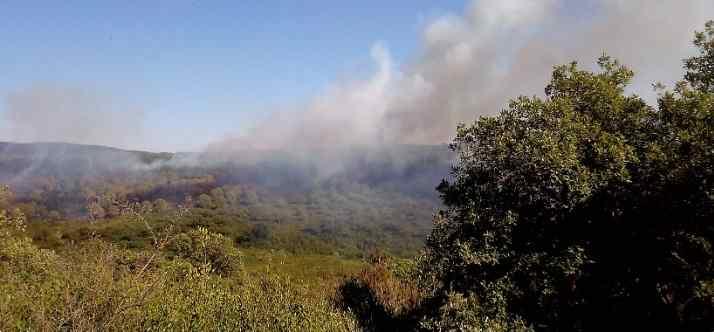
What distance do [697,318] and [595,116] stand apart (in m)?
8.72

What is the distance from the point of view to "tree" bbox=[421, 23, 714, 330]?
57.3 feet

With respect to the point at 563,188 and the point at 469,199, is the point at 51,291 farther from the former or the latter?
the point at 563,188

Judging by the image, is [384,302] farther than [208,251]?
No

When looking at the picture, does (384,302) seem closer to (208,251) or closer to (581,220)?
(581,220)

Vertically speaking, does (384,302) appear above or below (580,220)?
below

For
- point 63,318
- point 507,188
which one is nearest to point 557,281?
point 507,188

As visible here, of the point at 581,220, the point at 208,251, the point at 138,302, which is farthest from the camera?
the point at 208,251

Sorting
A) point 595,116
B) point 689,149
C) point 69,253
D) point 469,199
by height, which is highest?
point 595,116

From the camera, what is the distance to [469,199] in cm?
1998

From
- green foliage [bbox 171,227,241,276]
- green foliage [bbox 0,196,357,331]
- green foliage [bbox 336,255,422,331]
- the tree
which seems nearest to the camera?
green foliage [bbox 0,196,357,331]

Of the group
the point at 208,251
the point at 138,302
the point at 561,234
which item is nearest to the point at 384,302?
the point at 561,234

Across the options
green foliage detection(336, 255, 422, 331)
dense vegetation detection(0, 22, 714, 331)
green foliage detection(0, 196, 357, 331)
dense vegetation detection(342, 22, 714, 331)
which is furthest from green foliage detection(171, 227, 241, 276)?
dense vegetation detection(342, 22, 714, 331)

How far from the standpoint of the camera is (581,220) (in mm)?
18875

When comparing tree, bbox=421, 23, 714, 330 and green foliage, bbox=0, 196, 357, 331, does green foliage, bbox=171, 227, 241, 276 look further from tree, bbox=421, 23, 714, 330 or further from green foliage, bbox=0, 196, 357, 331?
tree, bbox=421, 23, 714, 330
